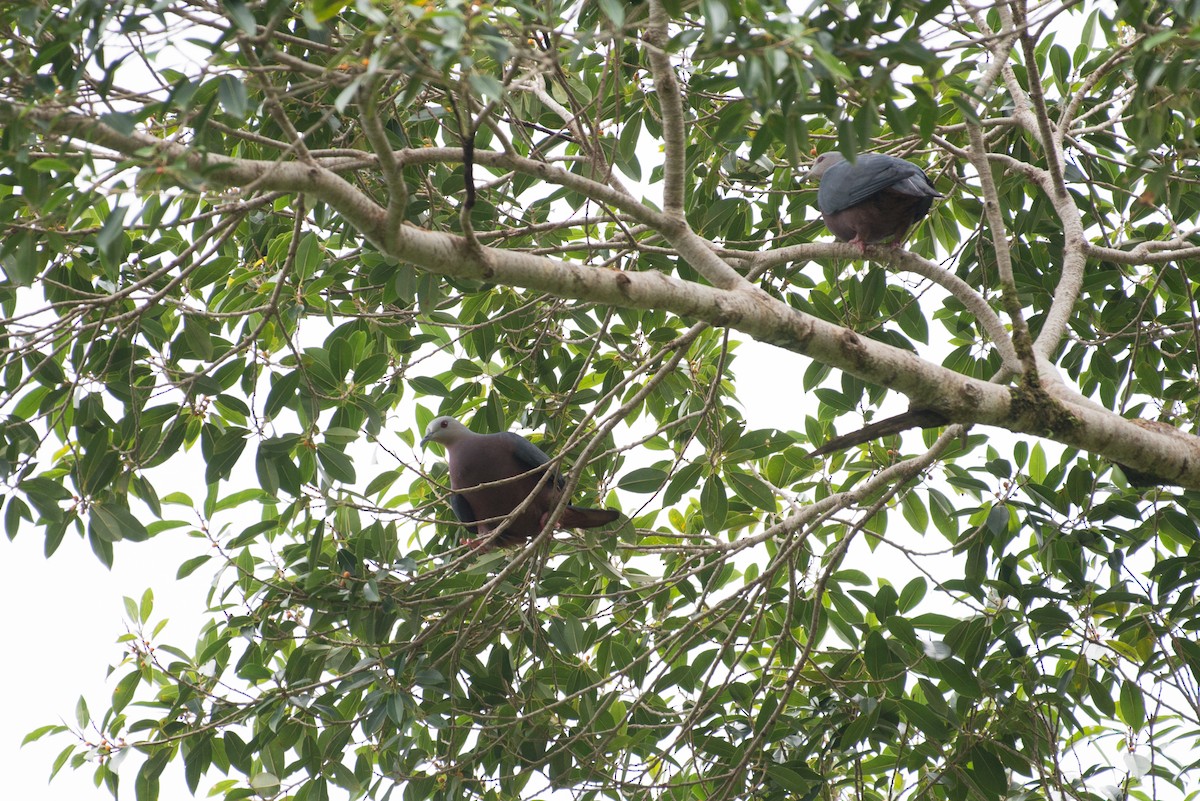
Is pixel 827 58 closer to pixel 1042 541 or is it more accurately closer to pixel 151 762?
pixel 1042 541

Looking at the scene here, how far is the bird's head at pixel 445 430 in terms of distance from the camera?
175 inches

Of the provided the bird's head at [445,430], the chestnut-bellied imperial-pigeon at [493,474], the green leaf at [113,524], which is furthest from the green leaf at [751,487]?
the green leaf at [113,524]

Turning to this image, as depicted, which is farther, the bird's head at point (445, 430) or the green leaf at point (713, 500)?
the bird's head at point (445, 430)

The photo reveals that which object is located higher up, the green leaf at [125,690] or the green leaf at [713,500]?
the green leaf at [713,500]

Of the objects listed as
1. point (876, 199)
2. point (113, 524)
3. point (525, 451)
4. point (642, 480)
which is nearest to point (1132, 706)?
point (642, 480)

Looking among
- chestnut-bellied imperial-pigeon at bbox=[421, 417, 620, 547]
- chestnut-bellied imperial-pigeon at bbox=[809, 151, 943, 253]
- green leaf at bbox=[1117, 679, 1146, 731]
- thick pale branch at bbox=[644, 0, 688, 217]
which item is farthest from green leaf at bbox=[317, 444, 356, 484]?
green leaf at bbox=[1117, 679, 1146, 731]

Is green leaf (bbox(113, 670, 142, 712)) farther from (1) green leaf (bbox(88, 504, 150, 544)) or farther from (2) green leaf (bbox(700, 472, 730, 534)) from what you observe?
(2) green leaf (bbox(700, 472, 730, 534))

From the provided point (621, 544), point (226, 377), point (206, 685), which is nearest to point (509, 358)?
point (621, 544)

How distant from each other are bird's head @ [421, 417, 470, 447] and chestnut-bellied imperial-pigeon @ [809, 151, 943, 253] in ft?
5.90

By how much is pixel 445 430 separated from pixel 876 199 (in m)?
2.05

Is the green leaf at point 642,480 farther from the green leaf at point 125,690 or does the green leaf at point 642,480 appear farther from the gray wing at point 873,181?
the green leaf at point 125,690

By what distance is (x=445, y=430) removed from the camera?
14.7ft

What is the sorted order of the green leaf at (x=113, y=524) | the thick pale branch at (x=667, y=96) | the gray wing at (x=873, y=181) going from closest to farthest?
the thick pale branch at (x=667, y=96) → the green leaf at (x=113, y=524) → the gray wing at (x=873, y=181)

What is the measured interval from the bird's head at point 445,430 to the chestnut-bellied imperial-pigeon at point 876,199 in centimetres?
180
